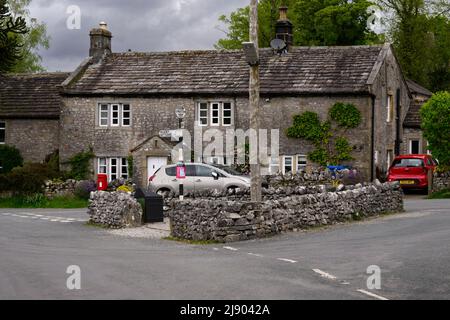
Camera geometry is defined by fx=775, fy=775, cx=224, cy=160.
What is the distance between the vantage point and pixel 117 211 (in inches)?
923

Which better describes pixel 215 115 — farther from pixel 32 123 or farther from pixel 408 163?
pixel 32 123

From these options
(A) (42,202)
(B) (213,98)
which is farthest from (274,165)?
(A) (42,202)

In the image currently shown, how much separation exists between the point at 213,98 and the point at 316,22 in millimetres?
21254

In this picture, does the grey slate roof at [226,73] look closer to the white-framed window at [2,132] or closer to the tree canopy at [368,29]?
the white-framed window at [2,132]

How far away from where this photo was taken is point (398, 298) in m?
10.8

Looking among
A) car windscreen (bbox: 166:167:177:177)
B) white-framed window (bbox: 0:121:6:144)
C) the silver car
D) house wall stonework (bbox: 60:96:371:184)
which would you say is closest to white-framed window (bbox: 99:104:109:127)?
house wall stonework (bbox: 60:96:371:184)

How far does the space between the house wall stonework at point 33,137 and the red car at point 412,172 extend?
18.9 metres

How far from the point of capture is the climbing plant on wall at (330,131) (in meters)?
37.3

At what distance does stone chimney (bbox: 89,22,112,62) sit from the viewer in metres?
43.3

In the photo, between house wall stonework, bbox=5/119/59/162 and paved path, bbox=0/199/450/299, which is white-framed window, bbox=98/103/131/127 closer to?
house wall stonework, bbox=5/119/59/162

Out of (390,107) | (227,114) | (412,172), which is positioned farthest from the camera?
(390,107)

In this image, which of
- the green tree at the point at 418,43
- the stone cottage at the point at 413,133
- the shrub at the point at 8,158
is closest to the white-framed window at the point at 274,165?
the stone cottage at the point at 413,133
